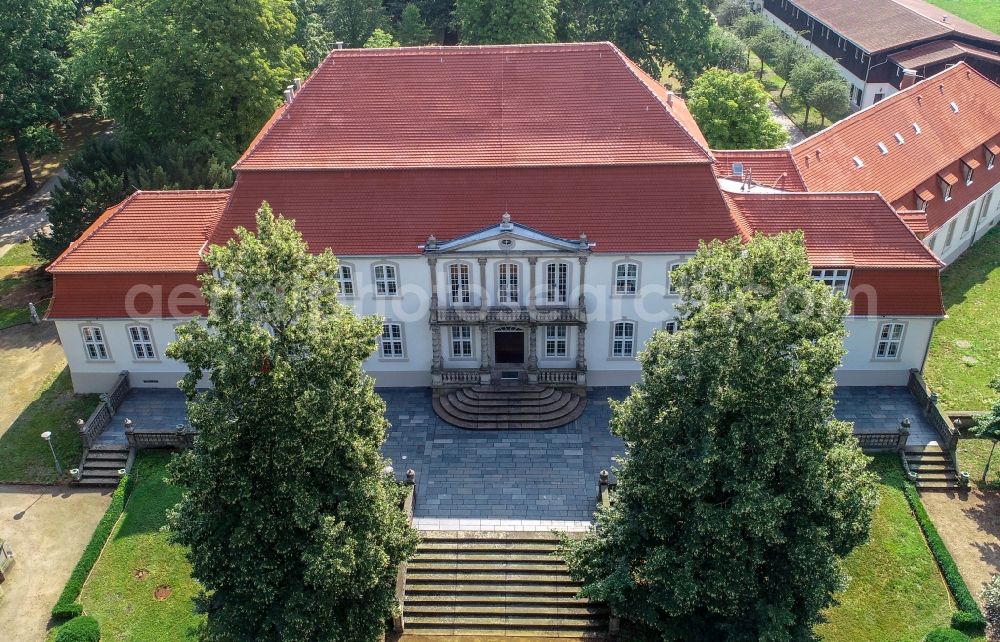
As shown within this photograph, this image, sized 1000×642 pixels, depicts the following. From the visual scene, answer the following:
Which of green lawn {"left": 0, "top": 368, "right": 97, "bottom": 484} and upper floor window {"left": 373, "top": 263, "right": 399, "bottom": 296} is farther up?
upper floor window {"left": 373, "top": 263, "right": 399, "bottom": 296}

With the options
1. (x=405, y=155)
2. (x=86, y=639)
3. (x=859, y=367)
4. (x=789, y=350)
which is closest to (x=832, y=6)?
(x=859, y=367)

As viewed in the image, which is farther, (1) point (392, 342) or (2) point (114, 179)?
(2) point (114, 179)

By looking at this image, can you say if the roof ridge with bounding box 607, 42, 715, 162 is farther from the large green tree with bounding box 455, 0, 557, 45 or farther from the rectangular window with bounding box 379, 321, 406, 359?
the large green tree with bounding box 455, 0, 557, 45

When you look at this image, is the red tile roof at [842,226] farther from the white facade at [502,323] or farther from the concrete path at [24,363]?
the concrete path at [24,363]

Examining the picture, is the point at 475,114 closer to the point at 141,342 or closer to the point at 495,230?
the point at 495,230

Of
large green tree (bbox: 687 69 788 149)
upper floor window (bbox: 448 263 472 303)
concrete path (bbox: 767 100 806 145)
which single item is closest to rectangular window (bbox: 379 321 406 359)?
upper floor window (bbox: 448 263 472 303)

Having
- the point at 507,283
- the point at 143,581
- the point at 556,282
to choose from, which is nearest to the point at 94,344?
the point at 143,581

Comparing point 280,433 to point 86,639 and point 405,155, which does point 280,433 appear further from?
point 405,155
